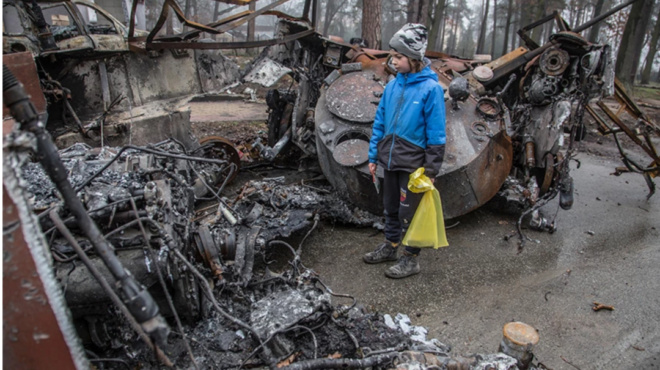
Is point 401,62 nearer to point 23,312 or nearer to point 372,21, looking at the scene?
point 23,312

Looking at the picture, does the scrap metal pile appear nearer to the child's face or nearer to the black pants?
the black pants

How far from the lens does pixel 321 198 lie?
470 cm

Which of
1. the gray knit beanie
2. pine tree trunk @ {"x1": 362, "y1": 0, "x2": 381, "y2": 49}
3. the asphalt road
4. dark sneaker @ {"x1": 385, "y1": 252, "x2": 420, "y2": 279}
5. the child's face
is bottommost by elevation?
the asphalt road

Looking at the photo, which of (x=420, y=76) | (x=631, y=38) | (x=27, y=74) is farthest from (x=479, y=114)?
(x=631, y=38)

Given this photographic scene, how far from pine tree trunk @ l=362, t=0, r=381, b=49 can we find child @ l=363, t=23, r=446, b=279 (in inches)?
236

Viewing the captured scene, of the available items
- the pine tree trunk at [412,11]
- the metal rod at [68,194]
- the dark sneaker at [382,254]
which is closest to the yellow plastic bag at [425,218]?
the dark sneaker at [382,254]

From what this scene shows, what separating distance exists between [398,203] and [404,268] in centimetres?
61

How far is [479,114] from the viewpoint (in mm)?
4762

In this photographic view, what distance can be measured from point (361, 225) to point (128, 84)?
3557 mm

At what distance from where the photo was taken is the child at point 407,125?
3.30m

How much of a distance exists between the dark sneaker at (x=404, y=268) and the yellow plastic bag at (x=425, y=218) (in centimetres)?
35

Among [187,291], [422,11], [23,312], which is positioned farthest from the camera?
[422,11]

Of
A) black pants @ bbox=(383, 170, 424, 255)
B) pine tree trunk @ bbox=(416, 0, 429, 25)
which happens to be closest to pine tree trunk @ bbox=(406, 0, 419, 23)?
pine tree trunk @ bbox=(416, 0, 429, 25)

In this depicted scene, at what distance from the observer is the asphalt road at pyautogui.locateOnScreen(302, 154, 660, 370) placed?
10.1 ft
